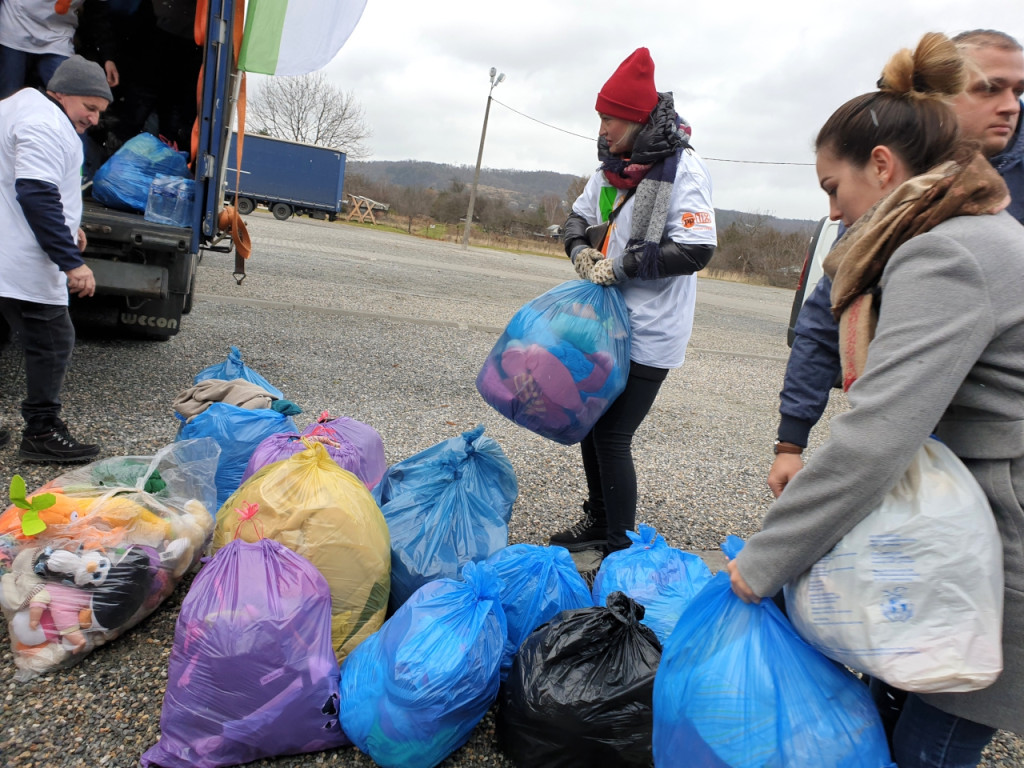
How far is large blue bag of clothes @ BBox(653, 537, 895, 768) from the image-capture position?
1.16m

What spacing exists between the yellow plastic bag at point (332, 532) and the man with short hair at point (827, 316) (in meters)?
1.14

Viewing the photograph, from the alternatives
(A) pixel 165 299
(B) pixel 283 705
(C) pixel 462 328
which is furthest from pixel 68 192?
(C) pixel 462 328

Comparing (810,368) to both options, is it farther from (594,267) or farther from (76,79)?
(76,79)

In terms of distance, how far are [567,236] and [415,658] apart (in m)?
1.78

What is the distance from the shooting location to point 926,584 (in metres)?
1.00

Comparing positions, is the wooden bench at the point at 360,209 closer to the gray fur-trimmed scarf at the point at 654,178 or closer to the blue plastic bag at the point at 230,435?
the blue plastic bag at the point at 230,435

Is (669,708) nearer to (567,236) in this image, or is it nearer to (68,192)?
(567,236)

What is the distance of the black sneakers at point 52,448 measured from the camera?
2.95 metres

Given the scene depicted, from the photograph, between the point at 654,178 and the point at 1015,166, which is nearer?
the point at 1015,166

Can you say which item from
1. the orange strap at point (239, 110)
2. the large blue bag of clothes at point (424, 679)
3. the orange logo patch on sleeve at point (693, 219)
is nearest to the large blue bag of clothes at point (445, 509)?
the large blue bag of clothes at point (424, 679)

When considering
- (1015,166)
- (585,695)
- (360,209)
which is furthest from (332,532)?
(360,209)

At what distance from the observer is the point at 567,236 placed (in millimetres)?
2812

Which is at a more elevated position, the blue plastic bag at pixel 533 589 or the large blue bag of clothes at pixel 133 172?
the large blue bag of clothes at pixel 133 172

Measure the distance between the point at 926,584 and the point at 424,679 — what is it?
3.58 ft
